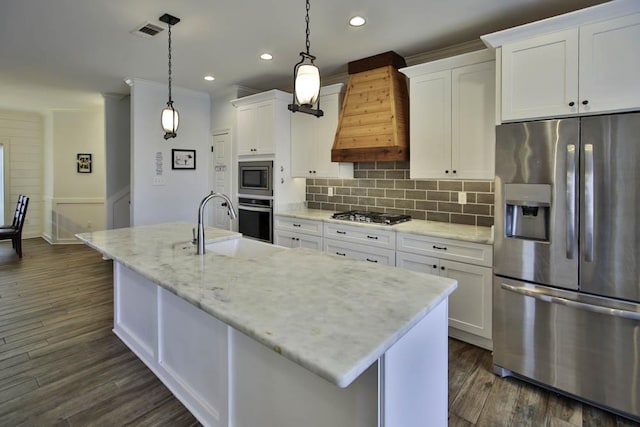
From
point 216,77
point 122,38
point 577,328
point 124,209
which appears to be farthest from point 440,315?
point 124,209

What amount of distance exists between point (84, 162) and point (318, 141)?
5674 millimetres

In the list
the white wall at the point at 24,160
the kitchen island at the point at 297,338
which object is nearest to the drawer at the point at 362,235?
the kitchen island at the point at 297,338

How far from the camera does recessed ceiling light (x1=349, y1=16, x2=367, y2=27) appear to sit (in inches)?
110

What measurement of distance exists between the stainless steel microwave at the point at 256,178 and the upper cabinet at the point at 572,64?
2.77 meters

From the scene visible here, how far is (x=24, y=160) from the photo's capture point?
7137mm

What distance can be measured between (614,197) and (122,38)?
159 inches

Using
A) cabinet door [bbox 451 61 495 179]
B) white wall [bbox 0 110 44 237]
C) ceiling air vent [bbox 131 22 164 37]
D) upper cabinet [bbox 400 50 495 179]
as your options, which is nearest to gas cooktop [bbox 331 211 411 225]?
upper cabinet [bbox 400 50 495 179]

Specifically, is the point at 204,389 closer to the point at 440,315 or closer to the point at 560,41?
the point at 440,315

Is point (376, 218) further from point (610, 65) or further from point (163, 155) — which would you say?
point (163, 155)

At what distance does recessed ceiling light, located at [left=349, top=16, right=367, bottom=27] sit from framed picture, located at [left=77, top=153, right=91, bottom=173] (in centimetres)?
660

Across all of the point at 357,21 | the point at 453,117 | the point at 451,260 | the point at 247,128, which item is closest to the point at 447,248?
the point at 451,260

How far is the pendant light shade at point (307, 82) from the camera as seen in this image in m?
1.98

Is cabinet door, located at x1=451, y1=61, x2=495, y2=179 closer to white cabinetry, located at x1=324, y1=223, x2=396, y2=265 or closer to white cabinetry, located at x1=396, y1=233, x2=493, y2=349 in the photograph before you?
white cabinetry, located at x1=396, y1=233, x2=493, y2=349

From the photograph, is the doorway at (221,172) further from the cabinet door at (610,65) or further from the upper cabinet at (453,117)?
the cabinet door at (610,65)
